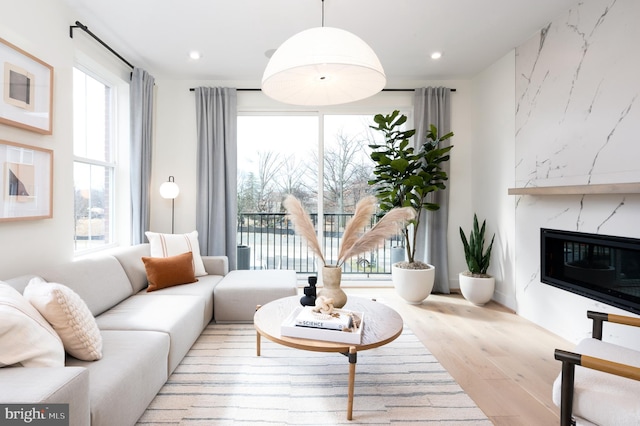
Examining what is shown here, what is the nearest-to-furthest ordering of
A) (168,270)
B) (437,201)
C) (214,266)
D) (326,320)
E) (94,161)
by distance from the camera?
(326,320)
(168,270)
(94,161)
(214,266)
(437,201)

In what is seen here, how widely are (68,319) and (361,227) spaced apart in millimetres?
1461

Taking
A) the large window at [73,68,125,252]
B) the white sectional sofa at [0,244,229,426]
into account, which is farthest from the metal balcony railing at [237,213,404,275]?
the large window at [73,68,125,252]

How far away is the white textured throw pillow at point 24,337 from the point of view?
114 cm

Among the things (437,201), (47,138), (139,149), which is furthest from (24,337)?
(437,201)

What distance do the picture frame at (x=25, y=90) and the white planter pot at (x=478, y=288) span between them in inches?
153

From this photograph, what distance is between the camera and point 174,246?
3061 mm

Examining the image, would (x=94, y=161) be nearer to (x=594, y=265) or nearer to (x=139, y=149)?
(x=139, y=149)

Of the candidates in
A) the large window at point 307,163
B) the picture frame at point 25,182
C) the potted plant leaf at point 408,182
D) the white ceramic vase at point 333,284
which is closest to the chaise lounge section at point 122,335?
the picture frame at point 25,182

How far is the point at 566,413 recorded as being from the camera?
4.08 ft

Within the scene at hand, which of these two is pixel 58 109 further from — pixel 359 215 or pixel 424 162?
pixel 424 162

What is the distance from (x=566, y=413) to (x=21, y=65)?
3399mm

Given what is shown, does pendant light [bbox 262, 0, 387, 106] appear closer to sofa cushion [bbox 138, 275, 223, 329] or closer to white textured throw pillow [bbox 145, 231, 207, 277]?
sofa cushion [bbox 138, 275, 223, 329]

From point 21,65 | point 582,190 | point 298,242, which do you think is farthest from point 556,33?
point 21,65

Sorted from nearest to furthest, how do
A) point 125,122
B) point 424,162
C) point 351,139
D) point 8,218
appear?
point 8,218
point 125,122
point 424,162
point 351,139
